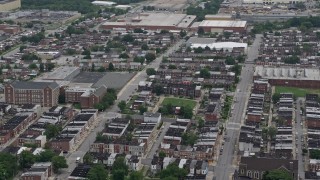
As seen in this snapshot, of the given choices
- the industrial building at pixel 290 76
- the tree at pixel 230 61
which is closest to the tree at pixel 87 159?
the industrial building at pixel 290 76

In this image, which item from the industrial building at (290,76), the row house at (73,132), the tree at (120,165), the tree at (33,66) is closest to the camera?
the tree at (120,165)

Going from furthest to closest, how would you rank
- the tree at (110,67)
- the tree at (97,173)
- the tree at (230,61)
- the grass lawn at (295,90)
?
the tree at (230,61), the tree at (110,67), the grass lawn at (295,90), the tree at (97,173)

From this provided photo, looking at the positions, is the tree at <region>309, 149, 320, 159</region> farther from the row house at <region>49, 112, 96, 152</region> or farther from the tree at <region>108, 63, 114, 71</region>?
the tree at <region>108, 63, 114, 71</region>

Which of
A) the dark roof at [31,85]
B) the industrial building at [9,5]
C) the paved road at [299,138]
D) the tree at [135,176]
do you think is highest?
the dark roof at [31,85]

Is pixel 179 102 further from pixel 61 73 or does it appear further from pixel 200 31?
pixel 200 31

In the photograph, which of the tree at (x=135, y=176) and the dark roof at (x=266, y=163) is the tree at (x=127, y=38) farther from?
the tree at (x=135, y=176)

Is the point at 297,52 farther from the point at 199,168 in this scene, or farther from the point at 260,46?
the point at 199,168

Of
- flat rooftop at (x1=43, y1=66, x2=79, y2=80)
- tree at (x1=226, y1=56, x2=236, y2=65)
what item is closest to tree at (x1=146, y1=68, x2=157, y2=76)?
flat rooftop at (x1=43, y1=66, x2=79, y2=80)
